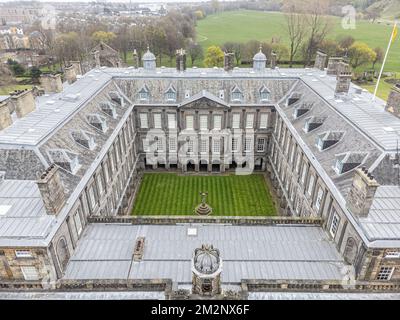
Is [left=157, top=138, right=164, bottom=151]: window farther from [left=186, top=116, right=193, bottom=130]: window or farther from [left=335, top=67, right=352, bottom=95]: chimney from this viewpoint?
[left=335, top=67, right=352, bottom=95]: chimney

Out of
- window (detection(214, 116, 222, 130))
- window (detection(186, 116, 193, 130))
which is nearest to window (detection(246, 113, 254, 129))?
window (detection(214, 116, 222, 130))

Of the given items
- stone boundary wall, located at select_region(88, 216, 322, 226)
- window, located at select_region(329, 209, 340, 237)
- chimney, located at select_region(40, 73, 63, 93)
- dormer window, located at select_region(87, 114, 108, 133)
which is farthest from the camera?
chimney, located at select_region(40, 73, 63, 93)

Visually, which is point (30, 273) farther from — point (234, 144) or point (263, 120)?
point (263, 120)

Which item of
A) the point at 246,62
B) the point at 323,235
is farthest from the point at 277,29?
the point at 323,235

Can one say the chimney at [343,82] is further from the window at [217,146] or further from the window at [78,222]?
the window at [78,222]

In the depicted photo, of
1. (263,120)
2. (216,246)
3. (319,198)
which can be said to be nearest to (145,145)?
(263,120)
